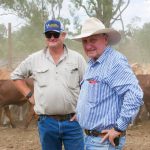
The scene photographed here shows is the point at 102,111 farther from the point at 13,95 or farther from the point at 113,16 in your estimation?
the point at 113,16

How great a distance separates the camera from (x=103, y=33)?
431 cm

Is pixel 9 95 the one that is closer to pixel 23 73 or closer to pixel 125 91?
pixel 23 73

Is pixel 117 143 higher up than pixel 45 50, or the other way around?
pixel 45 50

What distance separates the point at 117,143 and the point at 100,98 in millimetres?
439

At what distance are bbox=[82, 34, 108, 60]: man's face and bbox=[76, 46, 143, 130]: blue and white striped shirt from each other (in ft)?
0.18

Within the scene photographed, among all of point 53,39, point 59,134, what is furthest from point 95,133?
point 53,39

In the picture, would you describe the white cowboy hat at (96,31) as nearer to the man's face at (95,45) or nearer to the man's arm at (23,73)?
the man's face at (95,45)

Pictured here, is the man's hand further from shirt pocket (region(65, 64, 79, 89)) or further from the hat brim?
shirt pocket (region(65, 64, 79, 89))

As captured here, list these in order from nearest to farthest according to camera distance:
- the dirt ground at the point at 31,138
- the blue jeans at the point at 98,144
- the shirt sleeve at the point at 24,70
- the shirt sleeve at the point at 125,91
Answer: the shirt sleeve at the point at 125,91 < the blue jeans at the point at 98,144 < the shirt sleeve at the point at 24,70 < the dirt ground at the point at 31,138

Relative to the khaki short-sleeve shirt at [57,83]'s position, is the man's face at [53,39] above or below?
above

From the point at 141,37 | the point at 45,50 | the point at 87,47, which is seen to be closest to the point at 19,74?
the point at 45,50

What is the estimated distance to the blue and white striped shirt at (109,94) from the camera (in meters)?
3.95

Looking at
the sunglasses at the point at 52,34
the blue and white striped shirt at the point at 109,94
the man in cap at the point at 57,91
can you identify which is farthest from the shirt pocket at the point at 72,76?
the blue and white striped shirt at the point at 109,94

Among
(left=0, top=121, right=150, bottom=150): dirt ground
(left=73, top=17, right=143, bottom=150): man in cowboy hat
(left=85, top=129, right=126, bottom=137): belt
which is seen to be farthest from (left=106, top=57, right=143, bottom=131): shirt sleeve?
(left=0, top=121, right=150, bottom=150): dirt ground
